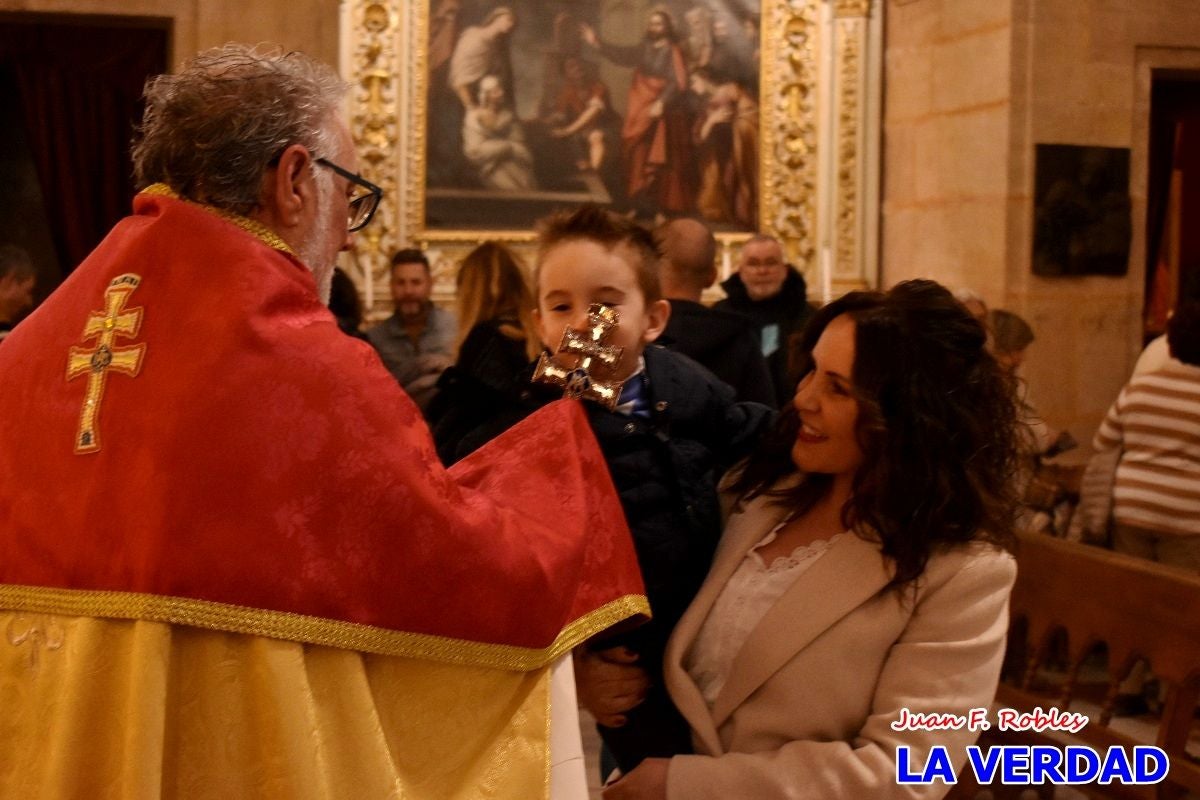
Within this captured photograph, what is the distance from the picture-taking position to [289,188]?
1.88 metres

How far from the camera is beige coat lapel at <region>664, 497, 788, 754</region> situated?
2.21 meters

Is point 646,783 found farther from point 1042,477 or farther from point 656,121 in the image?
point 656,121

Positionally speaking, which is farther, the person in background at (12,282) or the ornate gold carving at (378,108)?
the ornate gold carving at (378,108)

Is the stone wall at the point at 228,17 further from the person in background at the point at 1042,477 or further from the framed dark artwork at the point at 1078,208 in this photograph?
the framed dark artwork at the point at 1078,208

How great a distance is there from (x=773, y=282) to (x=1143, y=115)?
11.5ft

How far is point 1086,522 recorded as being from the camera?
547 cm

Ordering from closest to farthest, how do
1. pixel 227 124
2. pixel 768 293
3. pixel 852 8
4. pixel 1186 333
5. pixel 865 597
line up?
pixel 227 124 < pixel 865 597 < pixel 1186 333 < pixel 768 293 < pixel 852 8

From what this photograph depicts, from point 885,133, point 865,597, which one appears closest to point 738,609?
point 865,597

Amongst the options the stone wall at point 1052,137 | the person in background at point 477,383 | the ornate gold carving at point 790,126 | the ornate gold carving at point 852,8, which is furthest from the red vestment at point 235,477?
the ornate gold carving at point 852,8

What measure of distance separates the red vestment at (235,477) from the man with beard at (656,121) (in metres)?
7.09

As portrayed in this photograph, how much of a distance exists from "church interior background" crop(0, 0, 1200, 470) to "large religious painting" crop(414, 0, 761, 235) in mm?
101

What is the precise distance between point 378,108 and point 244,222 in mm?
6803

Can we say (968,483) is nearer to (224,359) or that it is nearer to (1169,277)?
(224,359)

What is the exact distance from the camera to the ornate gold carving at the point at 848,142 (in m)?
9.04
